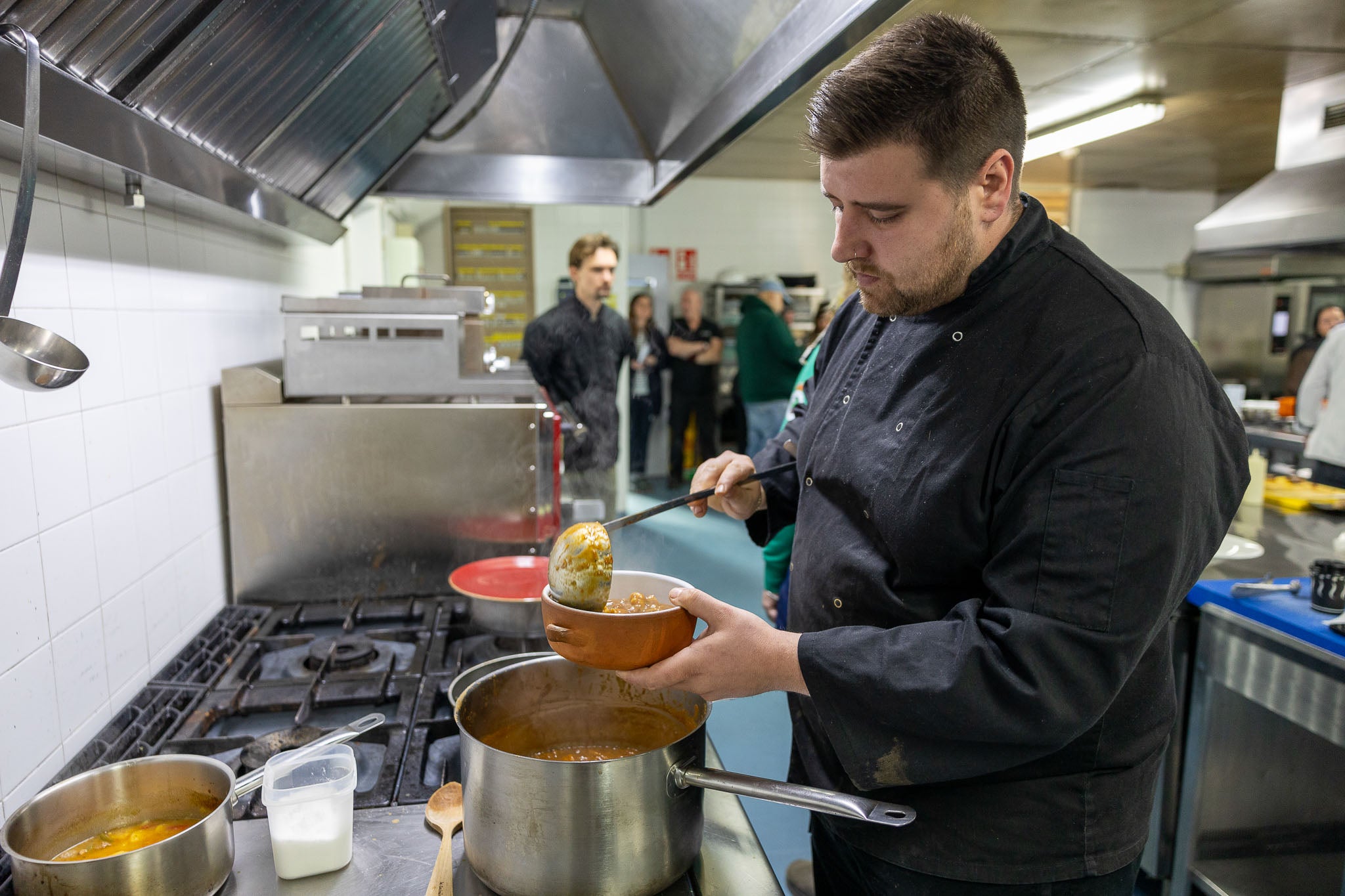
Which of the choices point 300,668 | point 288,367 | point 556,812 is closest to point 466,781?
point 556,812

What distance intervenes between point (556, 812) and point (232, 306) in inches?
71.7

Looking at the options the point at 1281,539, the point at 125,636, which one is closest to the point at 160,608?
the point at 125,636

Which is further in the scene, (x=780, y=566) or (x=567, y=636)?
(x=780, y=566)

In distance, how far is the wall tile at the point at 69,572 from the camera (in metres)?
1.22

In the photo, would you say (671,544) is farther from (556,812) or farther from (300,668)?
(556,812)

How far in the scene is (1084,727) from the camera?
86 centimetres

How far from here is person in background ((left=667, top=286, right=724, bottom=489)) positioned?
24.1 ft

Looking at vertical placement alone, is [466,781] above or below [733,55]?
below

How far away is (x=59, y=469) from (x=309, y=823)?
27.6 inches

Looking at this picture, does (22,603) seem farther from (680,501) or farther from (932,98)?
(932,98)

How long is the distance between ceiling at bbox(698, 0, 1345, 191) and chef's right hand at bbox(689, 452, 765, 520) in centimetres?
49

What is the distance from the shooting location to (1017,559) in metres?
0.85

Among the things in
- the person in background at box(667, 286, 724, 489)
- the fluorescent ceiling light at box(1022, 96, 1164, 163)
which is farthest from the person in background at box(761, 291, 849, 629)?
the person in background at box(667, 286, 724, 489)

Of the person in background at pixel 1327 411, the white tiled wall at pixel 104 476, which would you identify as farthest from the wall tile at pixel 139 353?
the person in background at pixel 1327 411
